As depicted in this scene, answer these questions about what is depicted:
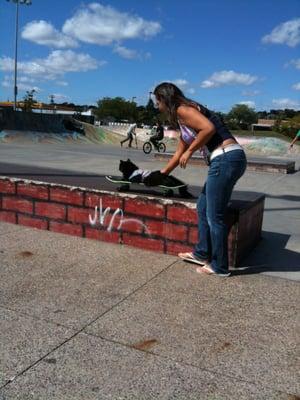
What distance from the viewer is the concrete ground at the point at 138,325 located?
2672 millimetres

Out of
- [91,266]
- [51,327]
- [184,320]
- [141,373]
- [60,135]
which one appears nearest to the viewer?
[141,373]

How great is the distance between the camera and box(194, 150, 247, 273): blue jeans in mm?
4238

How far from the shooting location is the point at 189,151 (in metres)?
4.18

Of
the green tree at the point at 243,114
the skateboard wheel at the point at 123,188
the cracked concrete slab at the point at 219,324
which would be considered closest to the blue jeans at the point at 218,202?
the cracked concrete slab at the point at 219,324

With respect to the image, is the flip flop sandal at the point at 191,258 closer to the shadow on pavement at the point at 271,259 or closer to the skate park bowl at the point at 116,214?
the skate park bowl at the point at 116,214

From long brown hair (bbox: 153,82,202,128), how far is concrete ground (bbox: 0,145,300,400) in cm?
145

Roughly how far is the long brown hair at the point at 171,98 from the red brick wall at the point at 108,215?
1.04 m

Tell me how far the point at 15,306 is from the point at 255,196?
3.20 m

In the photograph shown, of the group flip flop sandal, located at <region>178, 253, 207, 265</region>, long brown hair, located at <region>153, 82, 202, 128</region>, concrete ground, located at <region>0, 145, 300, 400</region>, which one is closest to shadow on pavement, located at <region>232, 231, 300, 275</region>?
concrete ground, located at <region>0, 145, 300, 400</region>

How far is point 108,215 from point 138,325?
2103mm

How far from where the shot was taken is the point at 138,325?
3.40m

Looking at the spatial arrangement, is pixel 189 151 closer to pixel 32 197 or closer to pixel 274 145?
pixel 32 197

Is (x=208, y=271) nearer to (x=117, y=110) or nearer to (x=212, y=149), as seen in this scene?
(x=212, y=149)

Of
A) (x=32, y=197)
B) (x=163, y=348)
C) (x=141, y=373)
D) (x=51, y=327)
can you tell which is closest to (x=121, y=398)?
(x=141, y=373)
